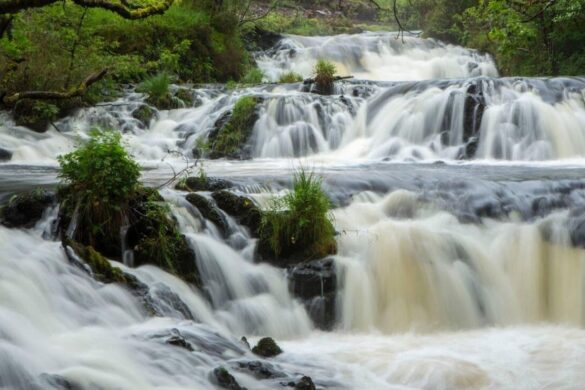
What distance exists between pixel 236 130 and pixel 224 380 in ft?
32.6

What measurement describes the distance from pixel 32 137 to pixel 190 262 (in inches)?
302

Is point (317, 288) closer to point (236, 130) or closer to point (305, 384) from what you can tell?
point (305, 384)

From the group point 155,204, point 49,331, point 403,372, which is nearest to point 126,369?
point 49,331

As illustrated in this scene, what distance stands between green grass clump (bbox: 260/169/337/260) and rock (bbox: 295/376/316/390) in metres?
2.45

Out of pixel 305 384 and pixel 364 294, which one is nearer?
pixel 305 384

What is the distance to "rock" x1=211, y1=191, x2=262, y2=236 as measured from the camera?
748cm

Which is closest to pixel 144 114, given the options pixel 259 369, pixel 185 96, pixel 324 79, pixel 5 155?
pixel 185 96

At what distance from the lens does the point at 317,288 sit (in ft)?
23.1

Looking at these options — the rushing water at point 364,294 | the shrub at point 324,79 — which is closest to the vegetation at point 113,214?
the rushing water at point 364,294

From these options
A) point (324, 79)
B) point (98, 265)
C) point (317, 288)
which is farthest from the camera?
point (324, 79)

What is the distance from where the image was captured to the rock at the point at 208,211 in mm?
7426

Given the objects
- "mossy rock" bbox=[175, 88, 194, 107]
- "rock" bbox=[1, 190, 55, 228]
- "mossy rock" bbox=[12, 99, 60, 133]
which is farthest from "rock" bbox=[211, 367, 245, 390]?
"mossy rock" bbox=[175, 88, 194, 107]

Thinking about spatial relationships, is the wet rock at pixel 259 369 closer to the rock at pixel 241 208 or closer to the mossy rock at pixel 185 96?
the rock at pixel 241 208

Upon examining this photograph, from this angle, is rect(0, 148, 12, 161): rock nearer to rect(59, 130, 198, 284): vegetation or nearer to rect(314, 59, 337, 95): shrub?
rect(59, 130, 198, 284): vegetation
